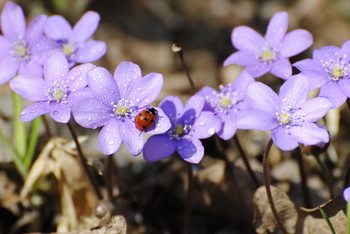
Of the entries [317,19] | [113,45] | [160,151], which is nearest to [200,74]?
[113,45]

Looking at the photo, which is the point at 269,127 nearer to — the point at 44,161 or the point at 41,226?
the point at 44,161

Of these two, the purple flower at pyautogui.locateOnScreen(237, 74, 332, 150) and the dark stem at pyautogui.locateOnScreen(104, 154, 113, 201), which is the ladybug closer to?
the purple flower at pyautogui.locateOnScreen(237, 74, 332, 150)

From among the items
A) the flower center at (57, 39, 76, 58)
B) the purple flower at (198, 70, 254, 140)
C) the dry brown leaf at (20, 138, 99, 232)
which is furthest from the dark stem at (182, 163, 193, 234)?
the flower center at (57, 39, 76, 58)

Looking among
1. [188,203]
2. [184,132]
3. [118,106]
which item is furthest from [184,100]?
[118,106]

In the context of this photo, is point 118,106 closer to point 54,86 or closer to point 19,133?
point 54,86

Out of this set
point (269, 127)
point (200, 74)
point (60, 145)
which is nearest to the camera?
point (269, 127)

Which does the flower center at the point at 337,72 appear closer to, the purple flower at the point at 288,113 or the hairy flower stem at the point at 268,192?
the purple flower at the point at 288,113
